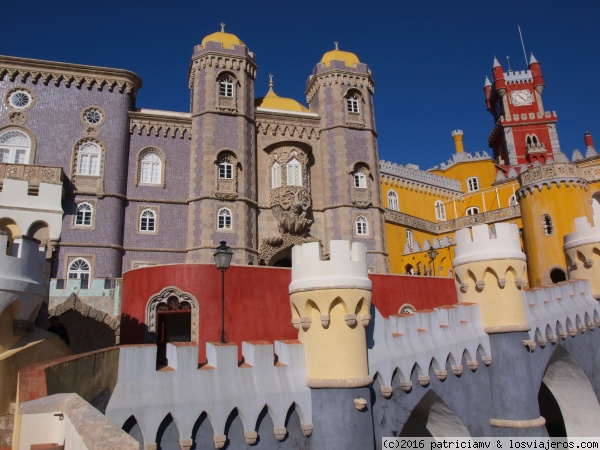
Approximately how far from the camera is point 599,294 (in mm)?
17469

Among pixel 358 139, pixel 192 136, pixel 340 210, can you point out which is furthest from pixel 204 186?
pixel 358 139

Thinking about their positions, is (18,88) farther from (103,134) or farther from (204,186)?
(204,186)

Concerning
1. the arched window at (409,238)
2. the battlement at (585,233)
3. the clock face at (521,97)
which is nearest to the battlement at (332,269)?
the battlement at (585,233)

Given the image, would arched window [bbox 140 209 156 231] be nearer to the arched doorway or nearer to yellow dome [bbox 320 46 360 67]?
the arched doorway

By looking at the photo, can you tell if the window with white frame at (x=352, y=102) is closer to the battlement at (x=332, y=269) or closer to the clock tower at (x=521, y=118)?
the battlement at (x=332, y=269)

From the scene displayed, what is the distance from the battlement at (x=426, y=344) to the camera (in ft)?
32.6

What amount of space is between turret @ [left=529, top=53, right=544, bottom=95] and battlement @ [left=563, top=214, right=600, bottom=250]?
47.6 m

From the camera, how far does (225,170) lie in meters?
26.5

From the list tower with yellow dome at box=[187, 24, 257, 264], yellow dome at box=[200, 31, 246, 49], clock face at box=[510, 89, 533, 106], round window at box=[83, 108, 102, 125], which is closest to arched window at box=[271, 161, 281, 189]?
tower with yellow dome at box=[187, 24, 257, 264]

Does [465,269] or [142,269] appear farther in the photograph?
[142,269]

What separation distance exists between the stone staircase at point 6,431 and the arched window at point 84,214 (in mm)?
19131

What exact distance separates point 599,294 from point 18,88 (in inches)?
1104

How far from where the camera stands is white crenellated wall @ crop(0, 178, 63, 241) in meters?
20.1

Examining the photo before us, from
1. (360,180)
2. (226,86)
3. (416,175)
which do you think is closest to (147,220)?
(226,86)
